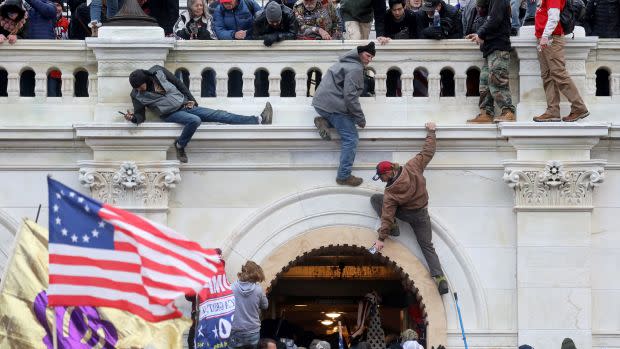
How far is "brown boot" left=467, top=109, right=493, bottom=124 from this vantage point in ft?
106

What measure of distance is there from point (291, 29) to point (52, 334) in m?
7.69

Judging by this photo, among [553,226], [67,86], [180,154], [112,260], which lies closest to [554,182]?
[553,226]

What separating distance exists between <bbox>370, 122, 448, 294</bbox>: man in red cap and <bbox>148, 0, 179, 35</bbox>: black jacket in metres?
4.43

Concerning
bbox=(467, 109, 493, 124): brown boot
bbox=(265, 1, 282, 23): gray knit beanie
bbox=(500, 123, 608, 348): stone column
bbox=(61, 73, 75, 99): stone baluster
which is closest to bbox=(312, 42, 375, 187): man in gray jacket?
bbox=(265, 1, 282, 23): gray knit beanie

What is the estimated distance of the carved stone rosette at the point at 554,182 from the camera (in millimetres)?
31953

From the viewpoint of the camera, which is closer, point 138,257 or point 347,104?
point 138,257

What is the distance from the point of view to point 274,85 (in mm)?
32562

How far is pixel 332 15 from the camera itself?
33.9 metres

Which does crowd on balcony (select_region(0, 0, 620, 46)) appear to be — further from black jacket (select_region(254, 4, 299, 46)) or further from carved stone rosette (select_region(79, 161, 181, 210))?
carved stone rosette (select_region(79, 161, 181, 210))

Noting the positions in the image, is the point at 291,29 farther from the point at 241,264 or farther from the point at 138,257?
the point at 138,257

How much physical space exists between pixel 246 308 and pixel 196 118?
2615 mm

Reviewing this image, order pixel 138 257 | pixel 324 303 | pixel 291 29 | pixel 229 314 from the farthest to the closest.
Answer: pixel 324 303
pixel 291 29
pixel 229 314
pixel 138 257

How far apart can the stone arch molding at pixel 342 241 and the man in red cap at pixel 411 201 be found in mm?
192

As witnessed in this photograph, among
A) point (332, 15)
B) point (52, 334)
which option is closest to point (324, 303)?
point (332, 15)
